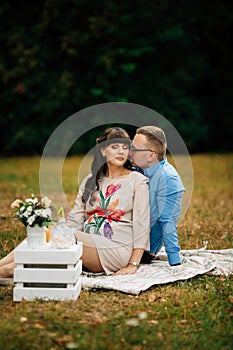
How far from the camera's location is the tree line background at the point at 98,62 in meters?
17.4

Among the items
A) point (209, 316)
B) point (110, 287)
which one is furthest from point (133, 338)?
point (110, 287)

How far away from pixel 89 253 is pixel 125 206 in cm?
45

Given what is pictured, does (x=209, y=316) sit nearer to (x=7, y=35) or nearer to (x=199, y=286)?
(x=199, y=286)

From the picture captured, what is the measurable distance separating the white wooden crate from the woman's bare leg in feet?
1.63

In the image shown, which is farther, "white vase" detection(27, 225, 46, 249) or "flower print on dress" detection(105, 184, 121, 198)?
"flower print on dress" detection(105, 184, 121, 198)

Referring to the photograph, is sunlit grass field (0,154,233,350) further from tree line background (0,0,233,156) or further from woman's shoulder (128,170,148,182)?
tree line background (0,0,233,156)

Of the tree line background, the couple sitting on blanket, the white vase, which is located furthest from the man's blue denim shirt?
the tree line background


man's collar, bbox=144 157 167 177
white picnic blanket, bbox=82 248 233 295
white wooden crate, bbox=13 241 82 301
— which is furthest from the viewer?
man's collar, bbox=144 157 167 177

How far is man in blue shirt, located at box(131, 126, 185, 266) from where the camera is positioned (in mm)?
4465

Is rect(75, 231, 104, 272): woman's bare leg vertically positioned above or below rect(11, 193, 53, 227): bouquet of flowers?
below

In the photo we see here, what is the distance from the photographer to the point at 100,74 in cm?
1778

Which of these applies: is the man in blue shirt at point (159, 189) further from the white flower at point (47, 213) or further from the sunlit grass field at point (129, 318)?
the white flower at point (47, 213)

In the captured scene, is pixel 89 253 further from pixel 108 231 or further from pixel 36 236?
pixel 36 236

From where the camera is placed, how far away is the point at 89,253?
430 cm
